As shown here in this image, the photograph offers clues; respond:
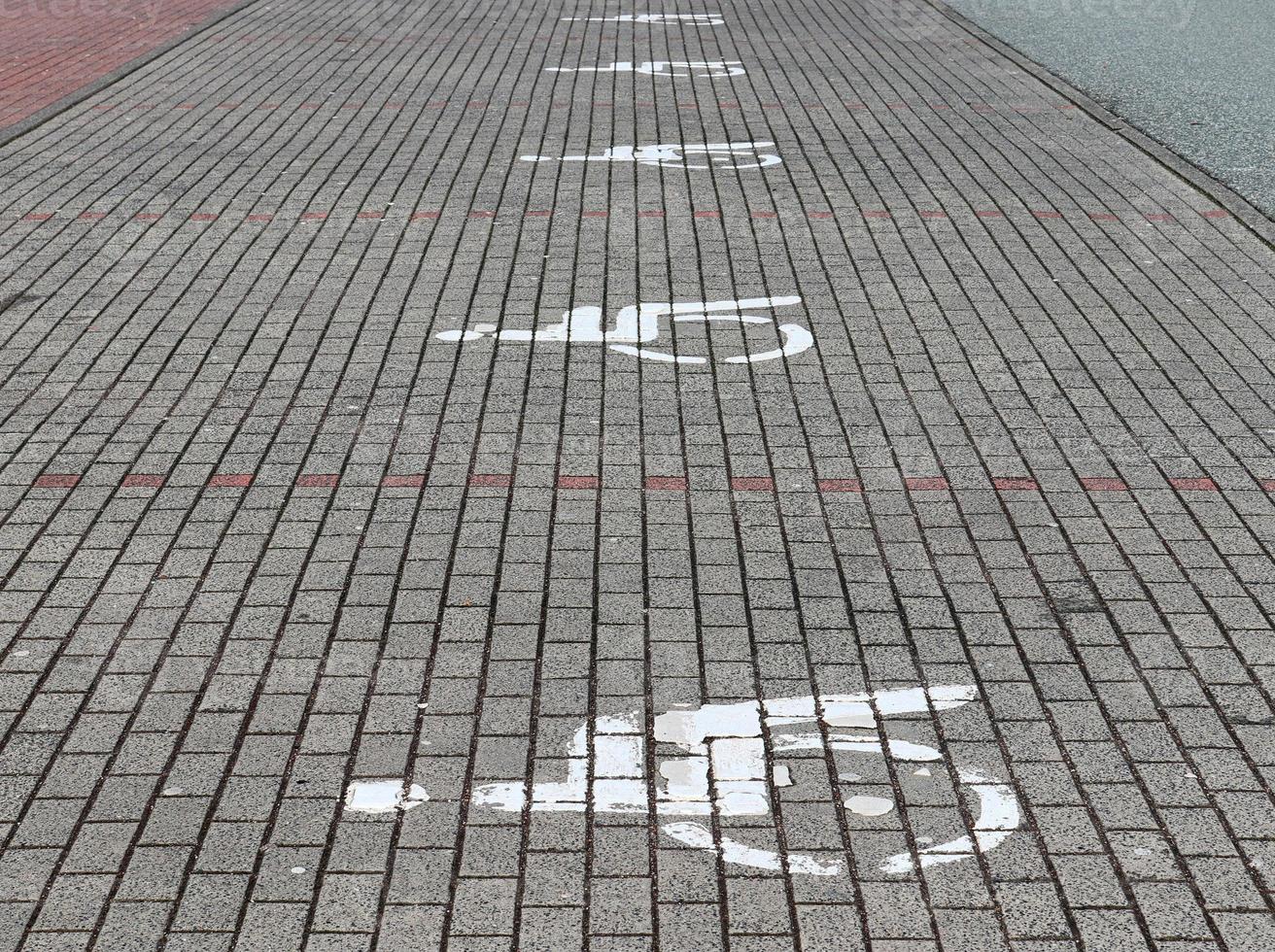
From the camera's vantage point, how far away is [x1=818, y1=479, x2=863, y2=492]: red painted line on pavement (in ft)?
21.5

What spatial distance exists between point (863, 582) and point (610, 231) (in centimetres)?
496

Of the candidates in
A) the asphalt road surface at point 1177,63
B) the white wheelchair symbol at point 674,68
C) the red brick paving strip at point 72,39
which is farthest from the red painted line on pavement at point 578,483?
the white wheelchair symbol at point 674,68

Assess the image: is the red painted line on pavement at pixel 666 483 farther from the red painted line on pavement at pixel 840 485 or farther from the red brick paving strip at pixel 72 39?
the red brick paving strip at pixel 72 39

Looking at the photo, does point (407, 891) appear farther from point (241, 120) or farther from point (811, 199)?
point (241, 120)

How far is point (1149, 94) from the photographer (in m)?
14.4

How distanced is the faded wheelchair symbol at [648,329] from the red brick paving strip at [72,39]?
695cm

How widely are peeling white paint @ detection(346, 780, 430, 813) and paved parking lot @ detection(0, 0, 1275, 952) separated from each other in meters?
0.03

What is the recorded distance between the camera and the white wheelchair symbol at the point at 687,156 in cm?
1187

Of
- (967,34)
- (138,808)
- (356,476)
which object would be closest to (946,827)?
(138,808)

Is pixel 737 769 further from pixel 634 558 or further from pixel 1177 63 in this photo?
pixel 1177 63

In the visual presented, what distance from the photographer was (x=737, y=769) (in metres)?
4.70

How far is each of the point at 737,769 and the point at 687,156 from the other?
8.19 m

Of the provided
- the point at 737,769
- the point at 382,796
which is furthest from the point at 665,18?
the point at 382,796

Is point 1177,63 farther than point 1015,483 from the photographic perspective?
Yes
